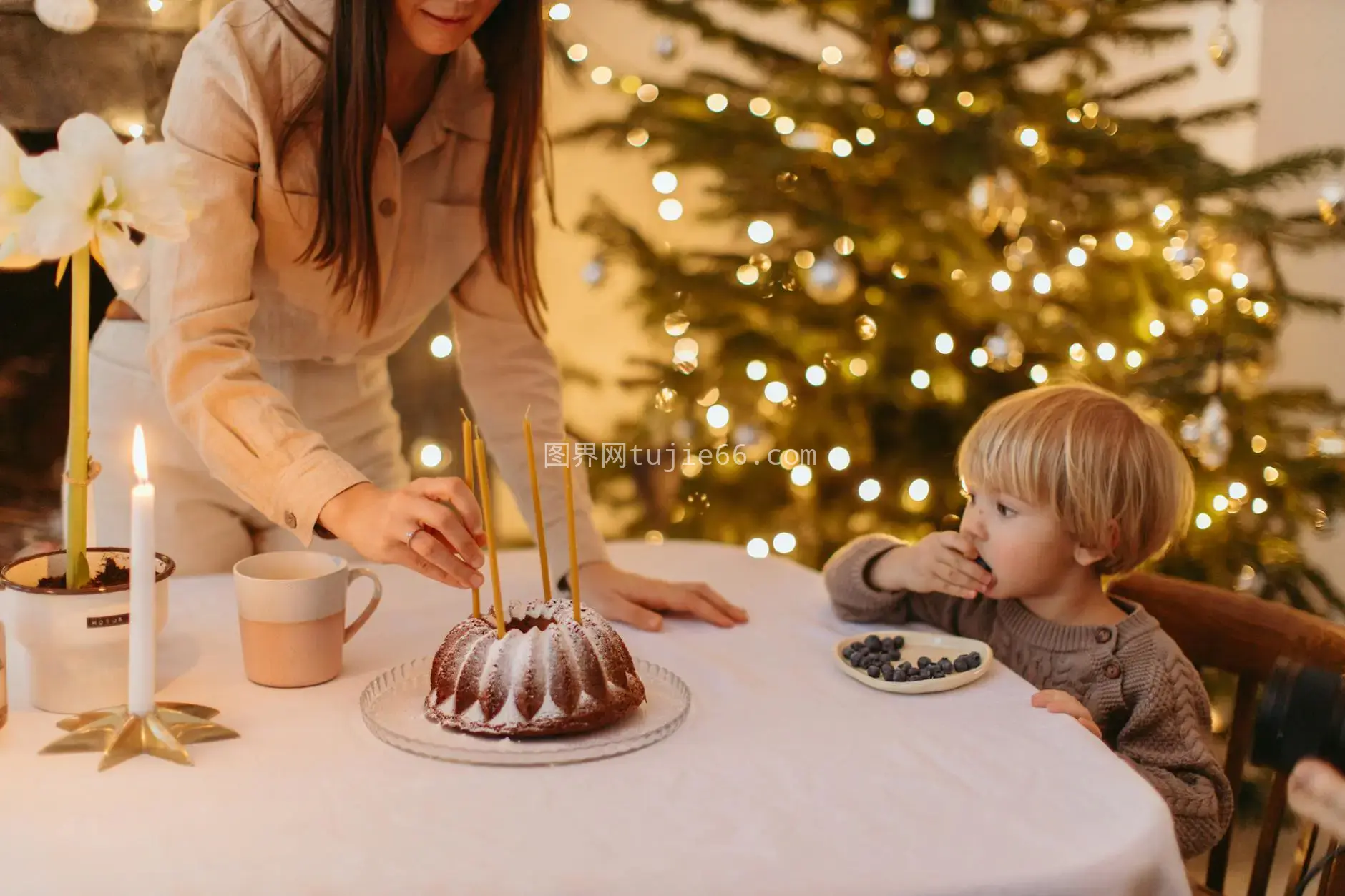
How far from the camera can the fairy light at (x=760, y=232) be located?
2172 mm

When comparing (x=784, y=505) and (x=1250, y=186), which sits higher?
(x=1250, y=186)

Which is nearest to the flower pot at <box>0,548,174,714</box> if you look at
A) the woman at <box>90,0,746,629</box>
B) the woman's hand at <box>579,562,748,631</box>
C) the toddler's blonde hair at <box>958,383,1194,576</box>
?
the woman at <box>90,0,746,629</box>

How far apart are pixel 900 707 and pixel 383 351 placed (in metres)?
Answer: 0.84

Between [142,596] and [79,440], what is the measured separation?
7.1 inches

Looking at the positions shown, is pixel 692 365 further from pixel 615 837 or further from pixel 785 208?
pixel 615 837

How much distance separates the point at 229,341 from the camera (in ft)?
3.67

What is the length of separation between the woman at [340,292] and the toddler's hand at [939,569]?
0.19 meters

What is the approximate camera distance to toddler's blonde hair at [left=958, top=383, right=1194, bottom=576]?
4.01ft

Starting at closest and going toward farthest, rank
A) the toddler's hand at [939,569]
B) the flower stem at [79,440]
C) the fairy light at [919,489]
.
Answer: the flower stem at [79,440] < the toddler's hand at [939,569] < the fairy light at [919,489]

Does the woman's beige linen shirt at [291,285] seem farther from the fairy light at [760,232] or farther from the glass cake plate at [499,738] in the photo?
the fairy light at [760,232]

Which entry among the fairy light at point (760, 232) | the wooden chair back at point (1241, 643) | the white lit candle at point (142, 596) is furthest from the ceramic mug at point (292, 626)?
the fairy light at point (760, 232)

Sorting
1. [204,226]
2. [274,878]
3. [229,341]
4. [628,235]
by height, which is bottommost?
[274,878]

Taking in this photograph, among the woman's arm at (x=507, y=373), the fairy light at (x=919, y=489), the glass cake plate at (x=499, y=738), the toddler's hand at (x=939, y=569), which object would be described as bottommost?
the glass cake plate at (x=499, y=738)

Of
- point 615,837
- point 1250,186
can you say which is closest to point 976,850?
point 615,837
